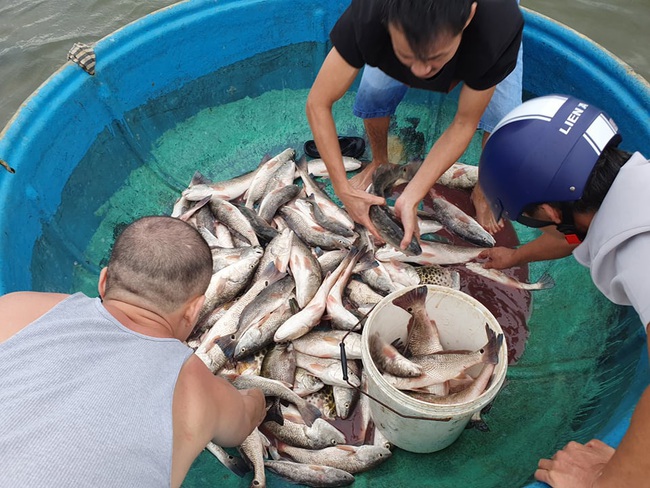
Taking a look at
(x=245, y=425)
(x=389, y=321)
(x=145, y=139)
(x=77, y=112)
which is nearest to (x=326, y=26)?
(x=145, y=139)

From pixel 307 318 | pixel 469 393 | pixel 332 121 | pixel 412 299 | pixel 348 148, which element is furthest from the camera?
pixel 348 148

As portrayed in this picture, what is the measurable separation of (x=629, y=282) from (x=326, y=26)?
3527mm

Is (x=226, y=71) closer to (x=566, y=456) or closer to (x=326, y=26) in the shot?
(x=326, y=26)

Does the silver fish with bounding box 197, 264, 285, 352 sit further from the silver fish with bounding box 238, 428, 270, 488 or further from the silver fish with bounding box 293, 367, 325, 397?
the silver fish with bounding box 238, 428, 270, 488

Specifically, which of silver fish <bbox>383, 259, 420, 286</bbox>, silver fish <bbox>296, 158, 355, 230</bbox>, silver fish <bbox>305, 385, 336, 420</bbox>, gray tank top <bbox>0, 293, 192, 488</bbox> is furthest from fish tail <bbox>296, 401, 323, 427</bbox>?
silver fish <bbox>296, 158, 355, 230</bbox>

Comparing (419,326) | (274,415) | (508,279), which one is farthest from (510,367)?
(274,415)

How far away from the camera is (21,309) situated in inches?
74.0

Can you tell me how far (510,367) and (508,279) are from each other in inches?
25.1

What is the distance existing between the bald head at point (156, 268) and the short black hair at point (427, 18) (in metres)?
1.29

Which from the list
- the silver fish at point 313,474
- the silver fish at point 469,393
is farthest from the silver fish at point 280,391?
the silver fish at point 469,393

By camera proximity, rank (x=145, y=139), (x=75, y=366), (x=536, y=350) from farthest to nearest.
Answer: (x=145, y=139) → (x=536, y=350) → (x=75, y=366)

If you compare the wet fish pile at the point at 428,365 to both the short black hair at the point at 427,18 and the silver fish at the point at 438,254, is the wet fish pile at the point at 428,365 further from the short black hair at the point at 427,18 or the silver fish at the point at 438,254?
the short black hair at the point at 427,18

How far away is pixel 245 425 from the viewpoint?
2365 mm

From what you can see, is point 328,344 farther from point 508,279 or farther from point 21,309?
point 21,309
